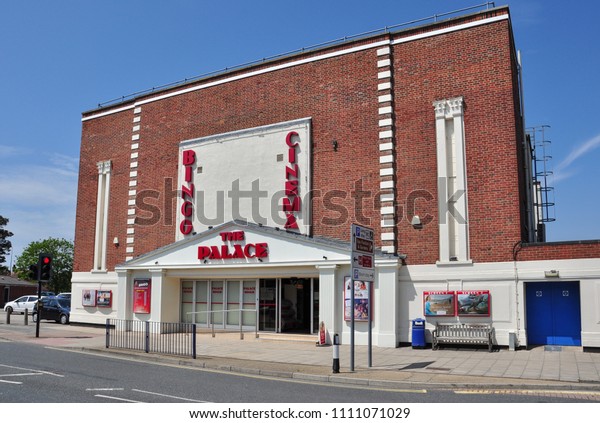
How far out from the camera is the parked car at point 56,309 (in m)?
31.5

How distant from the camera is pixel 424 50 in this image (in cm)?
2066

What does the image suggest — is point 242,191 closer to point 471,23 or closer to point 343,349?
point 343,349

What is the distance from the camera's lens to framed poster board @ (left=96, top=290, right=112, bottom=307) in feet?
92.5

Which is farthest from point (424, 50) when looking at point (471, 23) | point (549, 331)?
point (549, 331)

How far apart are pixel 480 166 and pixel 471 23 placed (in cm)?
519

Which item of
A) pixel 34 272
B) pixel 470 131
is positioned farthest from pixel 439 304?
pixel 34 272

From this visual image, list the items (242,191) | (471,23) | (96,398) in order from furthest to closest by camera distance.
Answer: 1. (242,191)
2. (471,23)
3. (96,398)

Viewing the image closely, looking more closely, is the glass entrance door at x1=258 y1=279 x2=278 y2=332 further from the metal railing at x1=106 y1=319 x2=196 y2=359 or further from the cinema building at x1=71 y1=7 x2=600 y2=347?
the metal railing at x1=106 y1=319 x2=196 y2=359

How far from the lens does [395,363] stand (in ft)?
50.1

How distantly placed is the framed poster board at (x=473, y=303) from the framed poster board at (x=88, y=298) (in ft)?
62.4

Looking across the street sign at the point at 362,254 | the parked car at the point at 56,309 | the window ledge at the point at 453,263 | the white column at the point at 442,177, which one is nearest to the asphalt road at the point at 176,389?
the street sign at the point at 362,254

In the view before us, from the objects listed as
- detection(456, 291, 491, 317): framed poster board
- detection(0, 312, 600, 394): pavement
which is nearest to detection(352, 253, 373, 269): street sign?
detection(0, 312, 600, 394): pavement

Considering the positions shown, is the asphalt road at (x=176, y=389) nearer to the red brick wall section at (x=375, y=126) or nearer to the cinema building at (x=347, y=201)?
the cinema building at (x=347, y=201)

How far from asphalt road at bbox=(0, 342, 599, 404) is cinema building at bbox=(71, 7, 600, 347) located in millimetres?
4494
